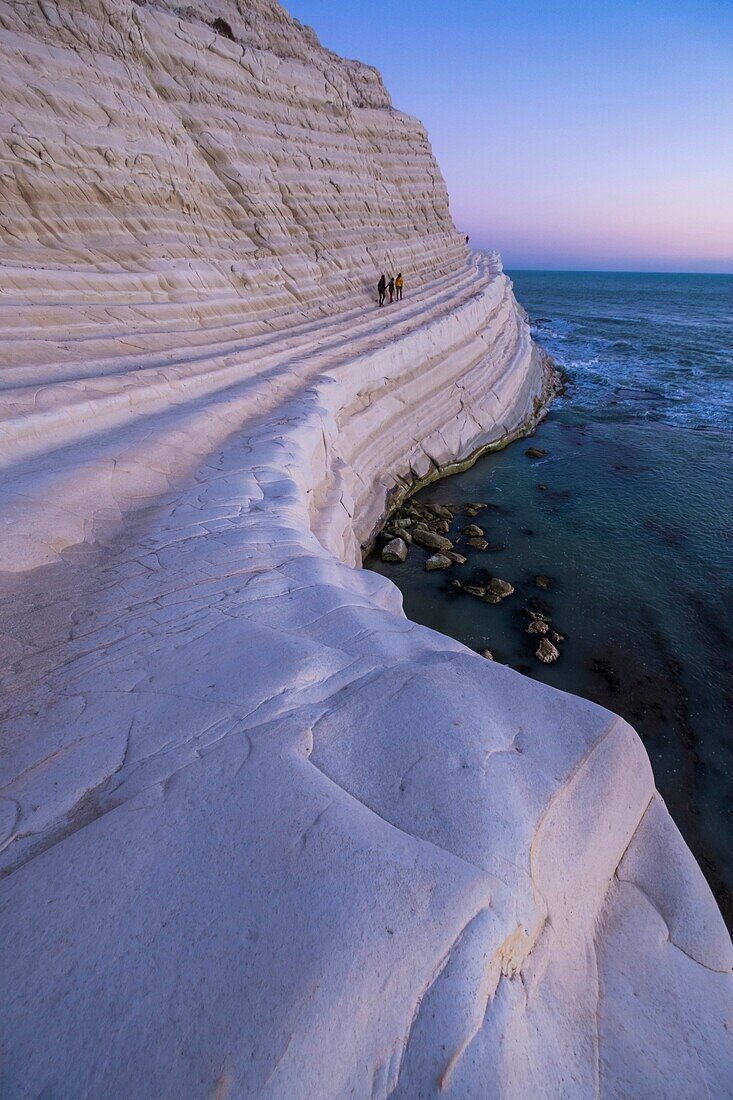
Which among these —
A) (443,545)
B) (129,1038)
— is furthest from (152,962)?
(443,545)

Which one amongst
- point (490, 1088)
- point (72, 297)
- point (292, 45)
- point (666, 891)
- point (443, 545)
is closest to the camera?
point (490, 1088)

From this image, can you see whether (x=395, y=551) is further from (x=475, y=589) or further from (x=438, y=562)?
(x=475, y=589)

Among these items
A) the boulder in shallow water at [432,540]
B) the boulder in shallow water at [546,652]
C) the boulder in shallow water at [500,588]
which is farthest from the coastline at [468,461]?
the boulder in shallow water at [546,652]

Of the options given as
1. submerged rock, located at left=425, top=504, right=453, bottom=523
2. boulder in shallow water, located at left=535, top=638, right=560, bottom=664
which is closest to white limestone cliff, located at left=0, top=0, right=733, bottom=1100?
boulder in shallow water, located at left=535, top=638, right=560, bottom=664

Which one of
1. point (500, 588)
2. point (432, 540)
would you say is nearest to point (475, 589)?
point (500, 588)

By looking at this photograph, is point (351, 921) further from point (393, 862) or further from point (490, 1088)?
point (490, 1088)

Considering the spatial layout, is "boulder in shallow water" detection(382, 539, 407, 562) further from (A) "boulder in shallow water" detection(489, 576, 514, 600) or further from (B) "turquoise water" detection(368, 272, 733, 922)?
(A) "boulder in shallow water" detection(489, 576, 514, 600)

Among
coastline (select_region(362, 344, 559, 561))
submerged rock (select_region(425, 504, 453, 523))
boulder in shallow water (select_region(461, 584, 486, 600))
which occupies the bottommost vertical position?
boulder in shallow water (select_region(461, 584, 486, 600))
